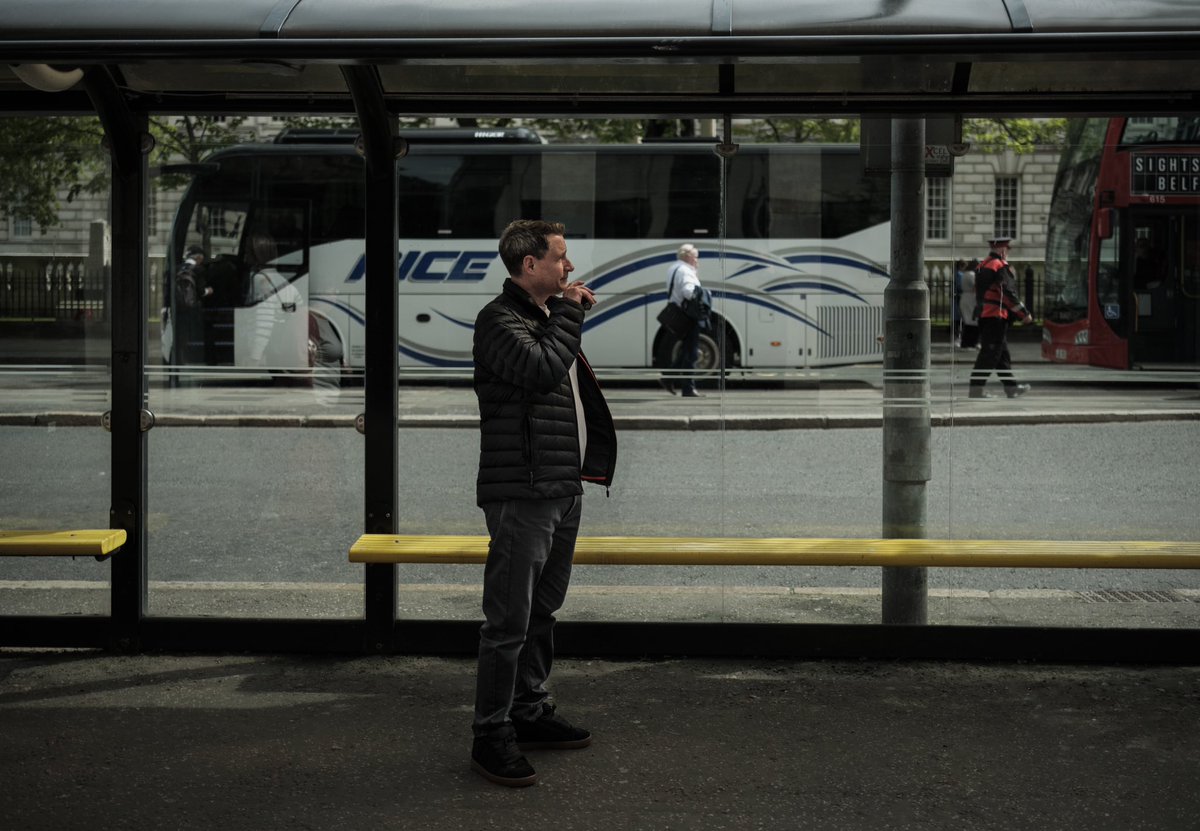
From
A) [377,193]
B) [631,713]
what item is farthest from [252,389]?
[631,713]

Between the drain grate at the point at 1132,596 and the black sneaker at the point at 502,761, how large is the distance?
292 centimetres

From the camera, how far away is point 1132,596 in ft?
21.1

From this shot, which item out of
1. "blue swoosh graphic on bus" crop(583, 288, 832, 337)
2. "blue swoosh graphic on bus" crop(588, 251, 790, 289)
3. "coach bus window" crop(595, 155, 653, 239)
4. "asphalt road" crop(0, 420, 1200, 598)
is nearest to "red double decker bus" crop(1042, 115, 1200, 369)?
"asphalt road" crop(0, 420, 1200, 598)

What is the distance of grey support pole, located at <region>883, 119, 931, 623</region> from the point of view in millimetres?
5875

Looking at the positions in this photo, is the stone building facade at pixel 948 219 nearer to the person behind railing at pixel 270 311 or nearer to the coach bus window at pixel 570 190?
the person behind railing at pixel 270 311

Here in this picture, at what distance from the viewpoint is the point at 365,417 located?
229 inches

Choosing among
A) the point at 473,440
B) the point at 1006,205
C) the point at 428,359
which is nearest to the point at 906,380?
the point at 1006,205

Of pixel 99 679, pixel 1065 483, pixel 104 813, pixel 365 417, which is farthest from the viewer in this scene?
pixel 1065 483

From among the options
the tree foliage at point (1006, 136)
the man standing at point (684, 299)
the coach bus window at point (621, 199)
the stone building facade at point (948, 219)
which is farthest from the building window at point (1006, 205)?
the coach bus window at point (621, 199)

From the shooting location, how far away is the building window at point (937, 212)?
5.89 meters

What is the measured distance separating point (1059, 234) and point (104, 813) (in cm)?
441

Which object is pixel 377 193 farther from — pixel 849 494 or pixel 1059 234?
pixel 1059 234

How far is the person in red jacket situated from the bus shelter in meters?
0.10

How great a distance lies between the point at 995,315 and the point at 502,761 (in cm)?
286
